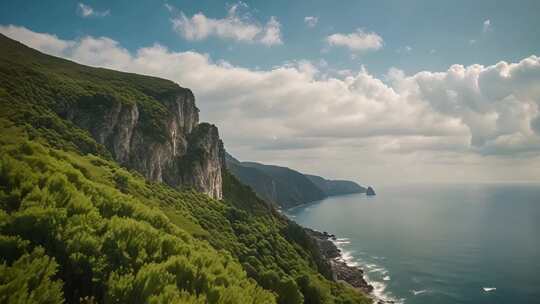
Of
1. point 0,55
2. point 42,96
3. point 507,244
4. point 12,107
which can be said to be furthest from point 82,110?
point 507,244

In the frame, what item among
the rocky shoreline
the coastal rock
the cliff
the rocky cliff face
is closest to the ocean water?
the rocky shoreline

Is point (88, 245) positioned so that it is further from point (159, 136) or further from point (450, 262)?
point (450, 262)


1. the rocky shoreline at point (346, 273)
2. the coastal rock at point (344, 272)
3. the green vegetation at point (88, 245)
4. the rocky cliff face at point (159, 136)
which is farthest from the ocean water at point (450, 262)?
the rocky cliff face at point (159, 136)

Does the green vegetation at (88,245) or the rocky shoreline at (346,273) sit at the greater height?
the green vegetation at (88,245)

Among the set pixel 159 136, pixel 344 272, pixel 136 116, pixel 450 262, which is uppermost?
pixel 136 116

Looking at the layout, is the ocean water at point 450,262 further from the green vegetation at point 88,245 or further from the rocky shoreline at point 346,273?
the green vegetation at point 88,245

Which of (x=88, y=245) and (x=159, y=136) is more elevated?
(x=159, y=136)

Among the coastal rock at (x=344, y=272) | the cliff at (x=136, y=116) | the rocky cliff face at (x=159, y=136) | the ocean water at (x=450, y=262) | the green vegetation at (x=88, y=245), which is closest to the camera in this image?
the green vegetation at (x=88, y=245)

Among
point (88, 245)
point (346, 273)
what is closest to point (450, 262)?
point (346, 273)

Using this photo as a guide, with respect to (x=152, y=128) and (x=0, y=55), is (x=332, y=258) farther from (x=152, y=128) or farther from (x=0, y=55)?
(x=0, y=55)
